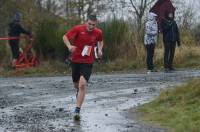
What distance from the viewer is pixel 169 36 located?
20719 mm

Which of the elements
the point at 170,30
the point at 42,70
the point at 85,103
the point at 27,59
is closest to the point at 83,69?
the point at 85,103

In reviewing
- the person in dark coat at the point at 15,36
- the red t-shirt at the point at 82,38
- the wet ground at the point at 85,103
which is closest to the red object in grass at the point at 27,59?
the person in dark coat at the point at 15,36

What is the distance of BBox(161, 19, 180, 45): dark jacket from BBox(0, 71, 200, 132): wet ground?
3.52 feet

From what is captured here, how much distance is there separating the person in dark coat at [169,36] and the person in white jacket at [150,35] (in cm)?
28

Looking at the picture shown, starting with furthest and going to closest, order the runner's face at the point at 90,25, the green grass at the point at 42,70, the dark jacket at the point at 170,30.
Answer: the green grass at the point at 42,70
the dark jacket at the point at 170,30
the runner's face at the point at 90,25

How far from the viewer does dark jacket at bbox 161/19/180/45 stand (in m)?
20.5

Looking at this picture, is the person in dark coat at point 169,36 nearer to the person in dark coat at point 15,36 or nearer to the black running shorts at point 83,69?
the person in dark coat at point 15,36

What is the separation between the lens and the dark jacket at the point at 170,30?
20.5 m

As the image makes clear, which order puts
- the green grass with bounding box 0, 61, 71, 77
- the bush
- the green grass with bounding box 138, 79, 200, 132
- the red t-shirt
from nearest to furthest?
the green grass with bounding box 138, 79, 200, 132
the red t-shirt
the green grass with bounding box 0, 61, 71, 77
the bush

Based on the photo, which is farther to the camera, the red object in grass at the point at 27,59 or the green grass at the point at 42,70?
the red object in grass at the point at 27,59

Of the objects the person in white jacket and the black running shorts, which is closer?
the black running shorts

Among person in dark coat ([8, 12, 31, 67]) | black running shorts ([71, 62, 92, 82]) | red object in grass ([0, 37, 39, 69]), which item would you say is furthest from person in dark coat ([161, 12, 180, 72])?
black running shorts ([71, 62, 92, 82])

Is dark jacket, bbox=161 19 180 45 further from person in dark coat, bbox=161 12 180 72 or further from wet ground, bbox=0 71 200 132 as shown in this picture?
wet ground, bbox=0 71 200 132

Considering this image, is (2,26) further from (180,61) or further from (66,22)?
(180,61)
